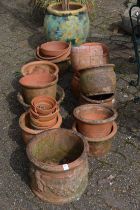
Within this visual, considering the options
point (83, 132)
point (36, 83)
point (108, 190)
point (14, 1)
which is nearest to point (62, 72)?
point (36, 83)

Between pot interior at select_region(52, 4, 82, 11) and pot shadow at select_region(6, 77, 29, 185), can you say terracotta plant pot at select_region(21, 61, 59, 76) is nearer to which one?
pot shadow at select_region(6, 77, 29, 185)

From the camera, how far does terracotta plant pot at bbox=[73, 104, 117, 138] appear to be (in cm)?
366

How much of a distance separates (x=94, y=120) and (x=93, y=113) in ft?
0.83

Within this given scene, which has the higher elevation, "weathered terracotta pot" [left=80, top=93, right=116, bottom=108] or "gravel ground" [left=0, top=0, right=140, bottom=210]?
"weathered terracotta pot" [left=80, top=93, right=116, bottom=108]

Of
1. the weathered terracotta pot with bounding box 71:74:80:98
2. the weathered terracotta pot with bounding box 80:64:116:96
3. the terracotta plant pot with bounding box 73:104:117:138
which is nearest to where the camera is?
the terracotta plant pot with bounding box 73:104:117:138

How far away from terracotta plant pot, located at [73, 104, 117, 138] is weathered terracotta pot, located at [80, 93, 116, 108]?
161 millimetres

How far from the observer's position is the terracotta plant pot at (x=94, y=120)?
3.66 metres

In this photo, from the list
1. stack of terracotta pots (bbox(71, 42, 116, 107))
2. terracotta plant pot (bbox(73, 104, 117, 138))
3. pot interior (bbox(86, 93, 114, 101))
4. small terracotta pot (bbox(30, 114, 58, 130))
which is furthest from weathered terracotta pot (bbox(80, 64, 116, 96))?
small terracotta pot (bbox(30, 114, 58, 130))

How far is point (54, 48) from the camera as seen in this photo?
5.23 meters

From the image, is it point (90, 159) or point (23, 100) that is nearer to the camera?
point (90, 159)

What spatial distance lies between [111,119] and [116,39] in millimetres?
2837

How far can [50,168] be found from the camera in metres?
3.11

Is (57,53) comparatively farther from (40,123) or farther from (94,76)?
(40,123)

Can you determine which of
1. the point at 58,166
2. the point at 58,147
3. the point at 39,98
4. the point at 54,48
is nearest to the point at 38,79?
the point at 39,98
